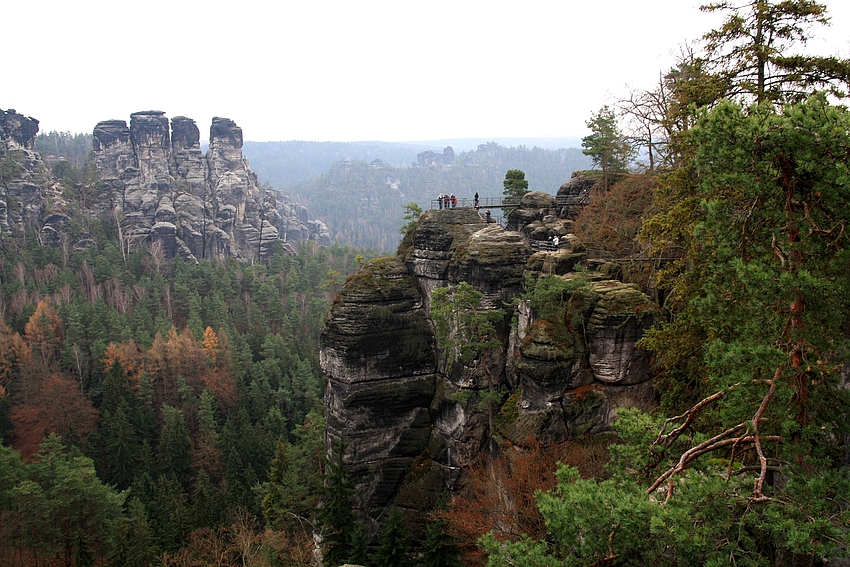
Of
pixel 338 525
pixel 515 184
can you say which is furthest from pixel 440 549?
pixel 515 184

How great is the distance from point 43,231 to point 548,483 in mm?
83534

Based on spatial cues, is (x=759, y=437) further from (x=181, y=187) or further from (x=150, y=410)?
(x=181, y=187)

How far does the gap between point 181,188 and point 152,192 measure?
4984 millimetres

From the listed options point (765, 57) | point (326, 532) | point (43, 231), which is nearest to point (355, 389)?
point (326, 532)

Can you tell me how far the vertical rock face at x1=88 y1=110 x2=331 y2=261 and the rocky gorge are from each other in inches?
6.0

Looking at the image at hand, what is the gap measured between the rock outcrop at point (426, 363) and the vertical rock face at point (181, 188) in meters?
65.6

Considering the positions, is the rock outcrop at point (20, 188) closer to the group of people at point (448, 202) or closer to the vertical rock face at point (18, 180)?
the vertical rock face at point (18, 180)

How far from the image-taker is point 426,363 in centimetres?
2384

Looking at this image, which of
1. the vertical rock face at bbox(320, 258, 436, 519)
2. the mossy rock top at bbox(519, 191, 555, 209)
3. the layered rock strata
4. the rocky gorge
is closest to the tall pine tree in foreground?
the vertical rock face at bbox(320, 258, 436, 519)

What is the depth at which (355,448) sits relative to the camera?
75.7ft

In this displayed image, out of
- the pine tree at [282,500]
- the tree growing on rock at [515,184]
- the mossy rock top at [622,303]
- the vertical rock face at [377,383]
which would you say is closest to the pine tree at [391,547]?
the vertical rock face at [377,383]

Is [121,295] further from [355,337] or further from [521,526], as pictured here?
[521,526]

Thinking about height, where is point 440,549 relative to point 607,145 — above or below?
below

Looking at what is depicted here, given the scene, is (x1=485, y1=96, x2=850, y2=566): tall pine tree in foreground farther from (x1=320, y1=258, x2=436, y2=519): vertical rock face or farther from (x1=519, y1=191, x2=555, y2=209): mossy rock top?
(x1=519, y1=191, x2=555, y2=209): mossy rock top
